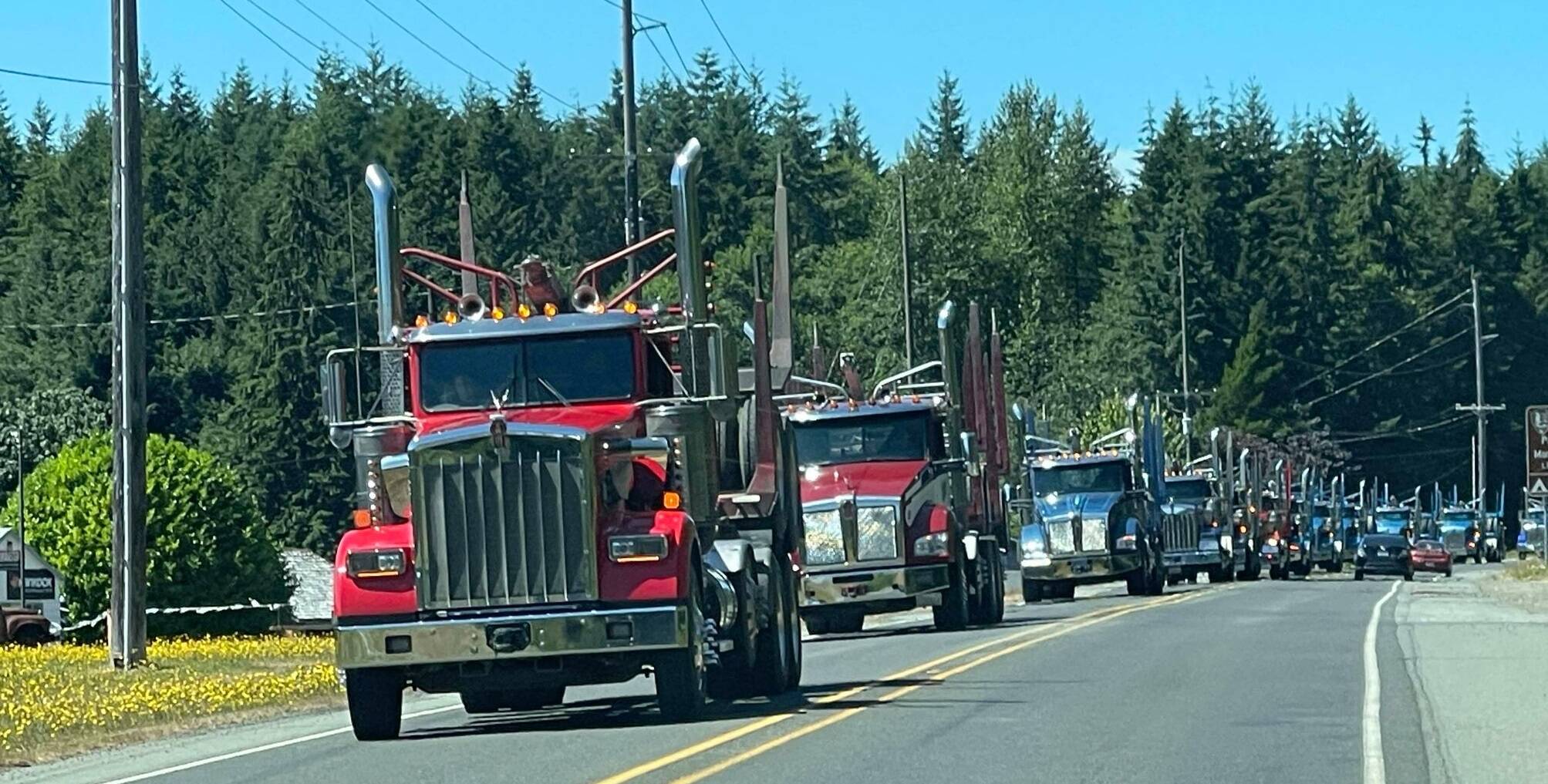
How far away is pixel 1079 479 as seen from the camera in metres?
48.1

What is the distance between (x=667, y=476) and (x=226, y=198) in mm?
91453

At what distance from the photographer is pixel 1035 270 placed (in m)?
112

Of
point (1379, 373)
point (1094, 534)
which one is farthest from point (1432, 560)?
point (1379, 373)

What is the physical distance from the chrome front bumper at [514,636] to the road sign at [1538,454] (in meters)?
33.1

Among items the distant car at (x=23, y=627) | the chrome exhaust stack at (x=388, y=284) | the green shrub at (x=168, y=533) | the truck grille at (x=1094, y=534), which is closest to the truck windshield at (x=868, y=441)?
the chrome exhaust stack at (x=388, y=284)

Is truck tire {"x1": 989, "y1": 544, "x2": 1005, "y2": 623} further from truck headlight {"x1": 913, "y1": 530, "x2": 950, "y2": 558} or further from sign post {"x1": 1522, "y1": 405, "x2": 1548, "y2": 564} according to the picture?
sign post {"x1": 1522, "y1": 405, "x2": 1548, "y2": 564}

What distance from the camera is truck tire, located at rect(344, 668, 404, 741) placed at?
18.1m

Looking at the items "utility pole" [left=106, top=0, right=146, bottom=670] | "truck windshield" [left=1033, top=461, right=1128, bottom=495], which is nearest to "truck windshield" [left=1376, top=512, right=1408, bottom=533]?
"truck windshield" [left=1033, top=461, right=1128, bottom=495]

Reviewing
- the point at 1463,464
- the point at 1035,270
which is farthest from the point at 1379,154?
the point at 1035,270

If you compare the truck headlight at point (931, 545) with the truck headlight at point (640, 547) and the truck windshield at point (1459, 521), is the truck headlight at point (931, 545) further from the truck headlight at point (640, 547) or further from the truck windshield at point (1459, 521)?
the truck windshield at point (1459, 521)

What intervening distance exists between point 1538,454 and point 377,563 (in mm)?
34091

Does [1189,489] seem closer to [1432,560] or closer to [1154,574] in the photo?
[1154,574]

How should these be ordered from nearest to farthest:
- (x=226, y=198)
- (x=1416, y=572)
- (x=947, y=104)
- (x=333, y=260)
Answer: (x=1416, y=572) < (x=333, y=260) < (x=226, y=198) < (x=947, y=104)

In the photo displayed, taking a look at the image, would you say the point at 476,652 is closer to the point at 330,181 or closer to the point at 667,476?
the point at 667,476
